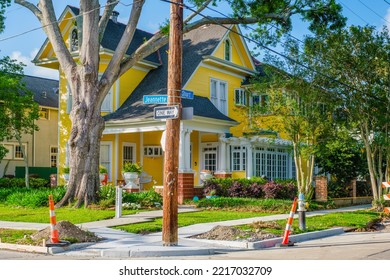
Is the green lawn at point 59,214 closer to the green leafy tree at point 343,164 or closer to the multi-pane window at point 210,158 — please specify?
the multi-pane window at point 210,158

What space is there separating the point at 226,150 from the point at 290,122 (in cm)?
626

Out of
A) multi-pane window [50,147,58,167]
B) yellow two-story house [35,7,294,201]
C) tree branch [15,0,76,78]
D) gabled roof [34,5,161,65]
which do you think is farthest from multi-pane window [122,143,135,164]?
multi-pane window [50,147,58,167]

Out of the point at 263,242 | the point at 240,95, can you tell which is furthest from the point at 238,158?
the point at 263,242

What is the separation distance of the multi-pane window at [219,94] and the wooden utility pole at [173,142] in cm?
1721

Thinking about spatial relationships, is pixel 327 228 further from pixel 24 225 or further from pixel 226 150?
pixel 226 150

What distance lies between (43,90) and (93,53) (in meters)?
23.6

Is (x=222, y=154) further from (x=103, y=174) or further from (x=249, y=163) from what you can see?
(x=103, y=174)

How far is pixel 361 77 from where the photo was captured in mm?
21828

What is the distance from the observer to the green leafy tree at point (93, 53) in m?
21.6

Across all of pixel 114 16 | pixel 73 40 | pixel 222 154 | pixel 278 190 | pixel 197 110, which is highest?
pixel 114 16

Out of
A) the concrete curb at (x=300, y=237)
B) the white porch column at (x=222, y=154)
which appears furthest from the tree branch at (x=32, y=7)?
the concrete curb at (x=300, y=237)

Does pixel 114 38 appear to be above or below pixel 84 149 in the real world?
above

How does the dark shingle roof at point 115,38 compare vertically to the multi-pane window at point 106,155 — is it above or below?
above

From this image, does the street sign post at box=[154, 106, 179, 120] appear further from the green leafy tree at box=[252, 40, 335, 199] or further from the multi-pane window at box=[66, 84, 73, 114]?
the multi-pane window at box=[66, 84, 73, 114]
